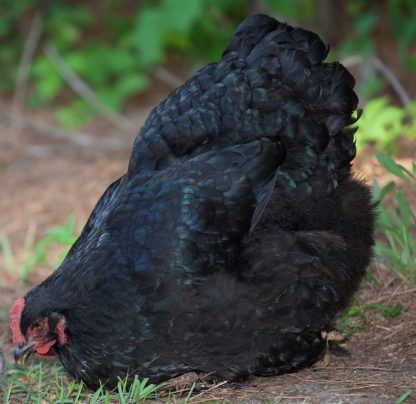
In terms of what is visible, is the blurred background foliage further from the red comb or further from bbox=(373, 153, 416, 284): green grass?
the red comb

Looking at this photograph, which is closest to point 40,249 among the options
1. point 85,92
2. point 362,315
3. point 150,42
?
point 362,315

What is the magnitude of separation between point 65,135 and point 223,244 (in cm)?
548

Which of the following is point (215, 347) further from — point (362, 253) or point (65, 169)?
point (65, 169)

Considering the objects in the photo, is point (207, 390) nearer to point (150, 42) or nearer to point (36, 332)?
point (36, 332)

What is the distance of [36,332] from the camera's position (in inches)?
148

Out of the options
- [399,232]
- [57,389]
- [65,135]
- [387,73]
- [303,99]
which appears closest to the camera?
[57,389]

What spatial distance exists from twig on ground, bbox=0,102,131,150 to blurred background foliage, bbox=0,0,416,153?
177 mm

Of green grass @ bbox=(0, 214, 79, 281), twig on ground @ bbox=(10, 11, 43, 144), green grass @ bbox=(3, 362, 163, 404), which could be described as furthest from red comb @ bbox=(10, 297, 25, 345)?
twig on ground @ bbox=(10, 11, 43, 144)

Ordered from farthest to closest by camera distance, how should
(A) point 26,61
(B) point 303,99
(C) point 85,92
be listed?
(A) point 26,61 → (C) point 85,92 → (B) point 303,99

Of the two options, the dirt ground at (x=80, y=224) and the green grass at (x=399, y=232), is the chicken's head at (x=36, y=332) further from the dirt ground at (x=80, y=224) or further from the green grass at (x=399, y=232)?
the green grass at (x=399, y=232)

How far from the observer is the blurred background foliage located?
7626mm

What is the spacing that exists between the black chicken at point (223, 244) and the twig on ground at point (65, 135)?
4.24 meters

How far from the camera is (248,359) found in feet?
12.5

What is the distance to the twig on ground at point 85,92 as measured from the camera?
347 inches
